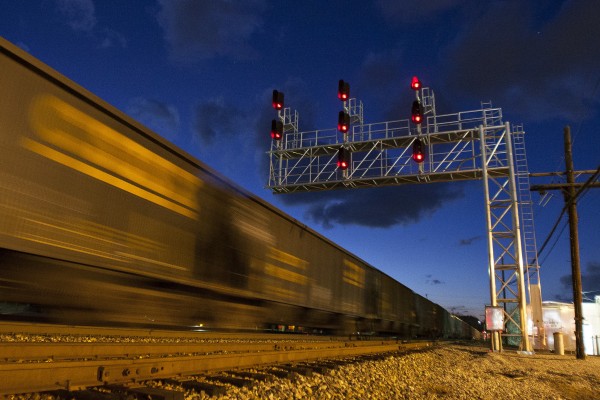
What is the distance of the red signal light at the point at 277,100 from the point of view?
2188 cm

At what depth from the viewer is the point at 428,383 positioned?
7441mm

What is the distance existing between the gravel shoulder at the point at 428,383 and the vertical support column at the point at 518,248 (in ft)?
20.6

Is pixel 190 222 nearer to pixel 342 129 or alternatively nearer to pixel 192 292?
pixel 192 292

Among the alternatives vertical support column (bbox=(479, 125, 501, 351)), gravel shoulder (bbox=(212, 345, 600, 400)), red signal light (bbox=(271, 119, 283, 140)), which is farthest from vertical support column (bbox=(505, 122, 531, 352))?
red signal light (bbox=(271, 119, 283, 140))

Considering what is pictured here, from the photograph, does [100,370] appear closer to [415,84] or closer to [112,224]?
[112,224]

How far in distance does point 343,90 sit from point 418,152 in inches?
179

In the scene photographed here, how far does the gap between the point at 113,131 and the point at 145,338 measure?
12.1ft

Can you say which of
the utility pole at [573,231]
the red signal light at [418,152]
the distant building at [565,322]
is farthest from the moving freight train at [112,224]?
the distant building at [565,322]

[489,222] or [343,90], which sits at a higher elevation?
[343,90]

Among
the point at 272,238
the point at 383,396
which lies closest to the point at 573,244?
the point at 272,238

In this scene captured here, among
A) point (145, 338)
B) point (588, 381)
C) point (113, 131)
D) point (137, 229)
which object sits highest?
point (113, 131)

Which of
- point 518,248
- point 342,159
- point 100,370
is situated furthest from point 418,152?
point 100,370

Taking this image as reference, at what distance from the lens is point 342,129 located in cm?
2036

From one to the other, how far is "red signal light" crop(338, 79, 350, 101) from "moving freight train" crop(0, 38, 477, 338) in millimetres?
11382
